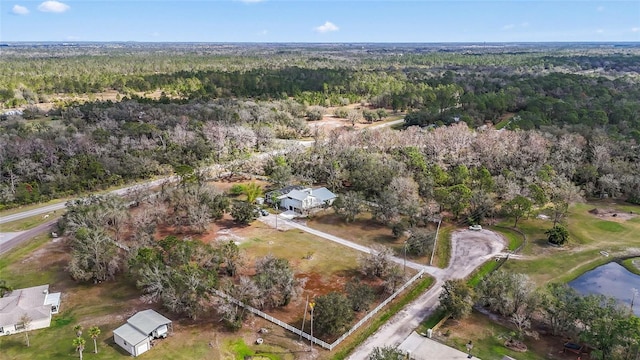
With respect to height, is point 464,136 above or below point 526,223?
above

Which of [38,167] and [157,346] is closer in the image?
[157,346]

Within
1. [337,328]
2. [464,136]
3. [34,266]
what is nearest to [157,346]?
[337,328]

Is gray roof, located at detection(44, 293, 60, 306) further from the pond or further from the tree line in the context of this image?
the pond

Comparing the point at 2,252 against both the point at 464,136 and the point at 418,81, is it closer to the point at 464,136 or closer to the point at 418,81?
the point at 464,136

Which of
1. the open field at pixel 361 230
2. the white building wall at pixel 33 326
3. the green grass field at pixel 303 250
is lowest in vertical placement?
the open field at pixel 361 230

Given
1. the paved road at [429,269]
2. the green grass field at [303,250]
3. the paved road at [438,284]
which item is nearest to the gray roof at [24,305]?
the green grass field at [303,250]

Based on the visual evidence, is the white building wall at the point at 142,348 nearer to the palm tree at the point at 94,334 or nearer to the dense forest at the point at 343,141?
the palm tree at the point at 94,334

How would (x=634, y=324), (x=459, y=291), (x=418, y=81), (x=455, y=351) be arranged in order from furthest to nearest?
(x=418, y=81), (x=459, y=291), (x=455, y=351), (x=634, y=324)
